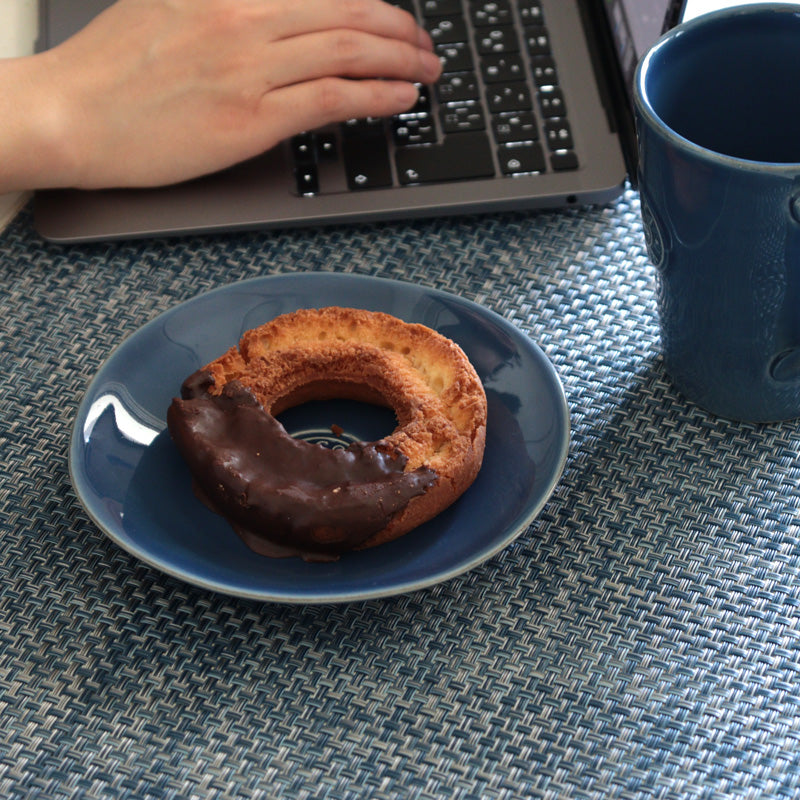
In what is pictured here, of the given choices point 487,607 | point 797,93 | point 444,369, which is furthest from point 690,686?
point 797,93

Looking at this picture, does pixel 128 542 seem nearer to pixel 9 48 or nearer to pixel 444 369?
pixel 444 369

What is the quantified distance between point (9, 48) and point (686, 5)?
625 millimetres

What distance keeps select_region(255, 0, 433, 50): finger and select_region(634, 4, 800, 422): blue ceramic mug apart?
335 millimetres

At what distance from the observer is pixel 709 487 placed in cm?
64

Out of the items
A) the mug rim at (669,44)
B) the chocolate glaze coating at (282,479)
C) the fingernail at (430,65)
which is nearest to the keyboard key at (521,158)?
the fingernail at (430,65)

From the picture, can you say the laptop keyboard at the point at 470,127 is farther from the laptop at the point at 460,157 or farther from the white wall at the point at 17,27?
the white wall at the point at 17,27

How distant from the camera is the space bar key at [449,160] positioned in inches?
31.9

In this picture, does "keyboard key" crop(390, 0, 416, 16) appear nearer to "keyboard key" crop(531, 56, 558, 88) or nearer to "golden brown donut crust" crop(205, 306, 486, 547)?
"keyboard key" crop(531, 56, 558, 88)

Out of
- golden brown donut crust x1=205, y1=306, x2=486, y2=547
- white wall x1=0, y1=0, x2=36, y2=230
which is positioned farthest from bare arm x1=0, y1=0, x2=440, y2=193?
golden brown donut crust x1=205, y1=306, x2=486, y2=547

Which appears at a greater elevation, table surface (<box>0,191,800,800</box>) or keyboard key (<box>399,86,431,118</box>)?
keyboard key (<box>399,86,431,118</box>)

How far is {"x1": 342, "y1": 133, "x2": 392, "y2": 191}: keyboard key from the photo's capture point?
32.0 inches

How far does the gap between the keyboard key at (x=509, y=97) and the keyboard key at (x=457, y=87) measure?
0.5 inches

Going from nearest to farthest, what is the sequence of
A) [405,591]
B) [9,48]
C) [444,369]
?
[405,591], [444,369], [9,48]

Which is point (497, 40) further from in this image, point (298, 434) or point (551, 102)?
point (298, 434)
